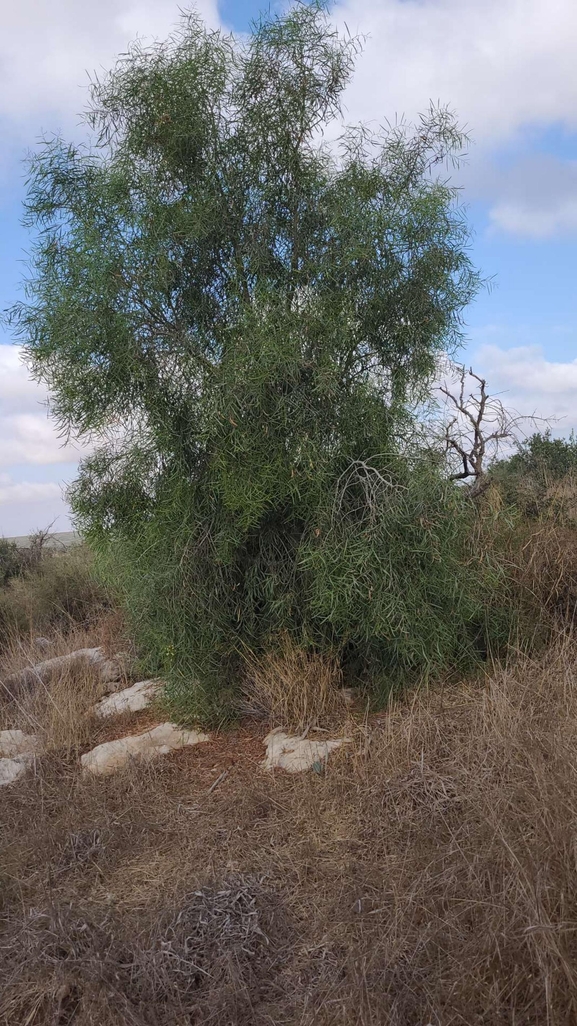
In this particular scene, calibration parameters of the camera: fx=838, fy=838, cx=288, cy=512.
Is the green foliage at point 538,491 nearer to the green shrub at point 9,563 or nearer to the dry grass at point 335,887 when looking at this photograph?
the dry grass at point 335,887

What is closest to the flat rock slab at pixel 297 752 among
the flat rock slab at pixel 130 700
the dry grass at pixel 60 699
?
the dry grass at pixel 60 699

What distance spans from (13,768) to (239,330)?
407 cm

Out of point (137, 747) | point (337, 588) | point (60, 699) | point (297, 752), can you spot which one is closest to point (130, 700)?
point (60, 699)

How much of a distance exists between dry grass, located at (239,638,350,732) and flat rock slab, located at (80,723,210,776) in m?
0.68

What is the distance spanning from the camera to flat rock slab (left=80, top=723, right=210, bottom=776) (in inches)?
268

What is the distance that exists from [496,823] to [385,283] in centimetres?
503

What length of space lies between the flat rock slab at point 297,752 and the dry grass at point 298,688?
207mm

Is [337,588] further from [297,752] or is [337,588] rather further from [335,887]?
[335,887]

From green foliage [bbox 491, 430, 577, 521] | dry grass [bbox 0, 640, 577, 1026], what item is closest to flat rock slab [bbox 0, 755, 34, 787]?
dry grass [bbox 0, 640, 577, 1026]

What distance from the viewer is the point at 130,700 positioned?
838 centimetres

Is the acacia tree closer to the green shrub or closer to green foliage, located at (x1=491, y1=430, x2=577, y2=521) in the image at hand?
green foliage, located at (x1=491, y1=430, x2=577, y2=521)

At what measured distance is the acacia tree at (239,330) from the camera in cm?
657

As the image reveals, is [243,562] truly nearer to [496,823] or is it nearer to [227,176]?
[227,176]

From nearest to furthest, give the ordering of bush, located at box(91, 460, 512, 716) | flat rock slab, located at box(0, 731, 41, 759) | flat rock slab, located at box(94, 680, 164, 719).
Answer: bush, located at box(91, 460, 512, 716) → flat rock slab, located at box(0, 731, 41, 759) → flat rock slab, located at box(94, 680, 164, 719)
